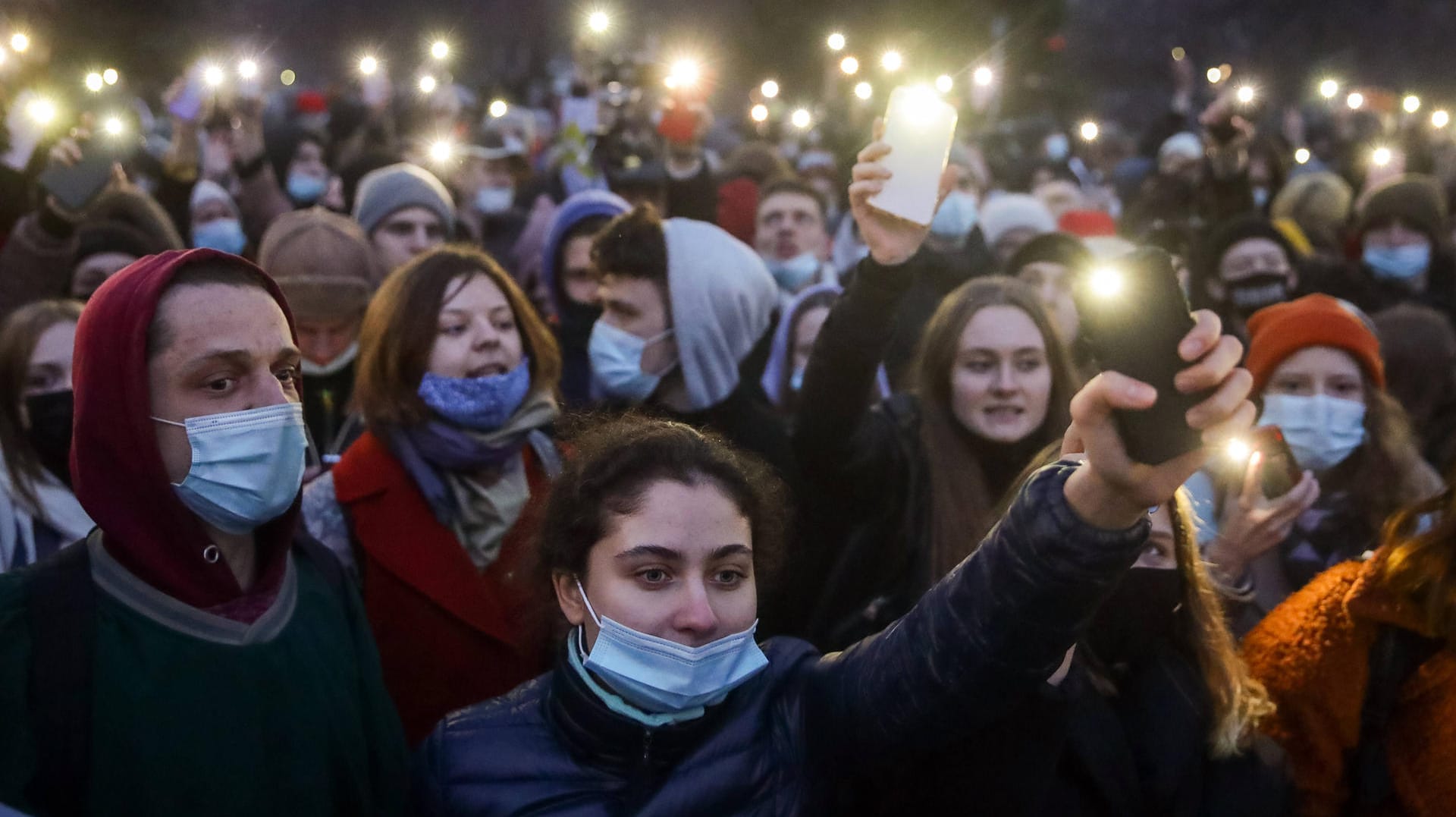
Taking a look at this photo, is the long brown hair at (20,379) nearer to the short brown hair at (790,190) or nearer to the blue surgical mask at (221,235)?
the blue surgical mask at (221,235)

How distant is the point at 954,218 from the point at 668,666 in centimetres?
484

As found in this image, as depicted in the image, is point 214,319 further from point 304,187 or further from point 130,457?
point 304,187

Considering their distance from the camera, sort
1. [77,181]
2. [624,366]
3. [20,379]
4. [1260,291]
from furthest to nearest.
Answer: [1260,291]
[77,181]
[624,366]
[20,379]

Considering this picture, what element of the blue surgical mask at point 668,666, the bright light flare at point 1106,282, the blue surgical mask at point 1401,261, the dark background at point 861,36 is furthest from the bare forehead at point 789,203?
the dark background at point 861,36

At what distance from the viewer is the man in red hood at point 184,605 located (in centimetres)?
203

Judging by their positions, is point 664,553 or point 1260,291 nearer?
point 664,553

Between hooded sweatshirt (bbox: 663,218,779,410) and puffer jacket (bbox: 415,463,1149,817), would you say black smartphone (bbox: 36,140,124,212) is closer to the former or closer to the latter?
hooded sweatshirt (bbox: 663,218,779,410)

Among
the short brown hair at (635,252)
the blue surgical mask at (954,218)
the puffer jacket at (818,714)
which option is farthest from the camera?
the blue surgical mask at (954,218)

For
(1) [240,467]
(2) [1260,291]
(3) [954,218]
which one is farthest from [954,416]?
(3) [954,218]

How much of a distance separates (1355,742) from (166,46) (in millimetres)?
19589

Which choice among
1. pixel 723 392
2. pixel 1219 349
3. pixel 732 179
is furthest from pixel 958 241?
pixel 1219 349

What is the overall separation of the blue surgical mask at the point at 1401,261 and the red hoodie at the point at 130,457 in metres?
6.68

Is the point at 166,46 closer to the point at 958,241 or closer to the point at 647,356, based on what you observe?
the point at 958,241

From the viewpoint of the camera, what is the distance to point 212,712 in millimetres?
2152
